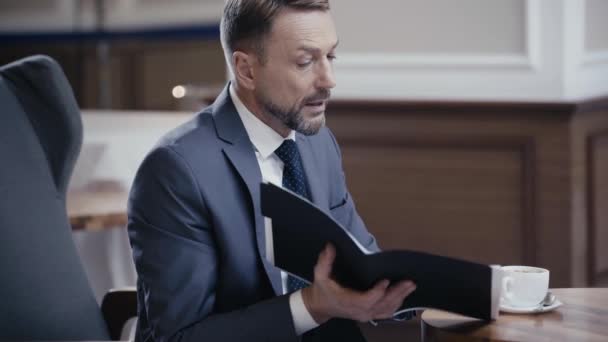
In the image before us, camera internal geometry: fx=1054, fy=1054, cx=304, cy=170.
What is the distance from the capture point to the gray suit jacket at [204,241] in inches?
65.3

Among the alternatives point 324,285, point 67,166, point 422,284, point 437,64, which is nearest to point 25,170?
point 67,166

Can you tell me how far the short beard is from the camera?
1.82m

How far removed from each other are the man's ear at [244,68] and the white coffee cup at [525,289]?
22.1 inches

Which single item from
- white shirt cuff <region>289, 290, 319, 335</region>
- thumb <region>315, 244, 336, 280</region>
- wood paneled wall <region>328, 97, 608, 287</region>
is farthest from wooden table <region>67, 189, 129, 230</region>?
thumb <region>315, 244, 336, 280</region>

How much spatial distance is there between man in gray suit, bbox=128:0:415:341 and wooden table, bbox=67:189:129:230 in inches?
44.6

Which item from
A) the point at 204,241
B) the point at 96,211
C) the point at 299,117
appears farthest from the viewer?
the point at 96,211

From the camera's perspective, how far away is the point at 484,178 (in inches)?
138

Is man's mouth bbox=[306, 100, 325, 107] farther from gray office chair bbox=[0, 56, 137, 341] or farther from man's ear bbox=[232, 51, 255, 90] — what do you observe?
gray office chair bbox=[0, 56, 137, 341]

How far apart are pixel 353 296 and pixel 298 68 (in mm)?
455

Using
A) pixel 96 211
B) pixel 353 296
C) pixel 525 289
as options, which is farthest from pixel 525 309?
pixel 96 211

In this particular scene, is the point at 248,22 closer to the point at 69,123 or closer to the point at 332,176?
the point at 332,176

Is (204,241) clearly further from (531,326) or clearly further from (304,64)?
(531,326)

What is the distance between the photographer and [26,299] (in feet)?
6.33

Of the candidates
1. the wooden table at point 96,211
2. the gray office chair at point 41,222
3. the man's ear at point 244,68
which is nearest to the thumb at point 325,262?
the man's ear at point 244,68
